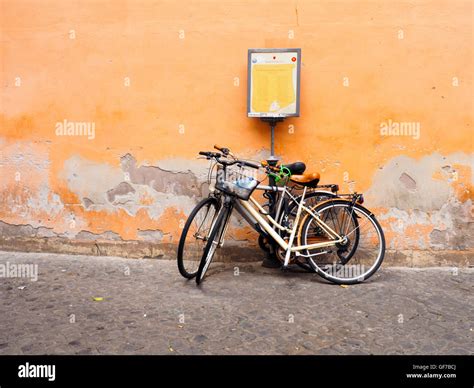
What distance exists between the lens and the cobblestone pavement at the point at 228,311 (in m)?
3.04

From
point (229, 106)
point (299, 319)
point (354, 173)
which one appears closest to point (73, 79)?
point (229, 106)

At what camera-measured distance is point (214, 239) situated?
4285 millimetres

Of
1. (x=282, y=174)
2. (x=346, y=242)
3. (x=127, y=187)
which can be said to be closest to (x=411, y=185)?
(x=346, y=242)

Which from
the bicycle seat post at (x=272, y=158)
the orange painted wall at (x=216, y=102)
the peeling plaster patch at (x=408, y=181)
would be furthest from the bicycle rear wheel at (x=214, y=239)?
the peeling plaster patch at (x=408, y=181)

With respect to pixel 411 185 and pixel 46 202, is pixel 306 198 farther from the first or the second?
pixel 46 202

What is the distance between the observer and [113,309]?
143 inches

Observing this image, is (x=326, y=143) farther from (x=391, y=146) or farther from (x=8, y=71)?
(x=8, y=71)

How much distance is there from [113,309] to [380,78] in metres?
3.52

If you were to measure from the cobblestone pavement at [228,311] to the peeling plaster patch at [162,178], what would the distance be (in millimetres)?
849

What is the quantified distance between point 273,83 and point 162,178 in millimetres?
1600

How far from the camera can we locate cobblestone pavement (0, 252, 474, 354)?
3.04 metres

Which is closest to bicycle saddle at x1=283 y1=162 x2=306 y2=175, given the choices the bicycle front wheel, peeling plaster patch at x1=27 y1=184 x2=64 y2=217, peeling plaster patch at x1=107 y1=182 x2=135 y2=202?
the bicycle front wheel

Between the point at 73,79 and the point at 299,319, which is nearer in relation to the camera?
the point at 299,319

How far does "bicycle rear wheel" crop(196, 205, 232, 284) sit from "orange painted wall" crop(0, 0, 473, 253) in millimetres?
821
